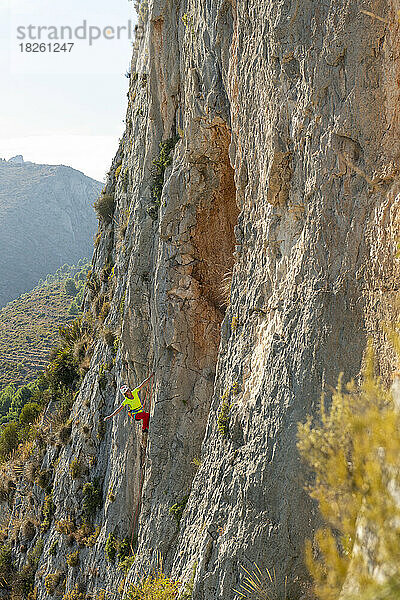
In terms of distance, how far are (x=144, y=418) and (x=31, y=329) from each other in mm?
56698

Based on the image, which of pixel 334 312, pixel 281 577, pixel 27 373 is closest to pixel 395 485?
pixel 334 312

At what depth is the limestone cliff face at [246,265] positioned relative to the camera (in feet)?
16.6

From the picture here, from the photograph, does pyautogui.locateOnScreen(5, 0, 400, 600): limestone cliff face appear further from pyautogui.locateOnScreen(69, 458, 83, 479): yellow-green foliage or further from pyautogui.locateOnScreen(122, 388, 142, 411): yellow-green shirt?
pyautogui.locateOnScreen(69, 458, 83, 479): yellow-green foliage

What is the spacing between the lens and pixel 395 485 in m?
2.48

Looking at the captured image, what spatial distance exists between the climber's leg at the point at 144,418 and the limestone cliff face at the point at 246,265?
1.62 ft

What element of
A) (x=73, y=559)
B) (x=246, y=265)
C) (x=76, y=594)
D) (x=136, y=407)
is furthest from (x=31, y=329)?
(x=246, y=265)

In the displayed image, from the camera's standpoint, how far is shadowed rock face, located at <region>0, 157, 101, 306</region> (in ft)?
438

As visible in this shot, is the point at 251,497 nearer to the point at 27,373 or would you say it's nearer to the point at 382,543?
the point at 382,543

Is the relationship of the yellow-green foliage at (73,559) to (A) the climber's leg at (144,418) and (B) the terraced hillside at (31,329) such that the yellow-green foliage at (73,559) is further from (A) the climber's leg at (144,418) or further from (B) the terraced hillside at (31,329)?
(B) the terraced hillside at (31,329)

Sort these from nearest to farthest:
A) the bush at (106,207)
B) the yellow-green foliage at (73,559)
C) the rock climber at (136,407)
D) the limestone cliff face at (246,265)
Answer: the limestone cliff face at (246,265)
the rock climber at (136,407)
the yellow-green foliage at (73,559)
the bush at (106,207)

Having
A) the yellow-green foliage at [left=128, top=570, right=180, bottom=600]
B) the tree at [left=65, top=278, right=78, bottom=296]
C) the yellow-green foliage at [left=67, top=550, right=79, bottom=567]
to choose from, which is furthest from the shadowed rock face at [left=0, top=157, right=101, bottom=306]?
A: the yellow-green foliage at [left=128, top=570, right=180, bottom=600]

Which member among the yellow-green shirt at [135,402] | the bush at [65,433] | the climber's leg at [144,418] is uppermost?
the yellow-green shirt at [135,402]

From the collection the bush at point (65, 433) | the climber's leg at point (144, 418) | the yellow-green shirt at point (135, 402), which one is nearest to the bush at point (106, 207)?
the bush at point (65, 433)

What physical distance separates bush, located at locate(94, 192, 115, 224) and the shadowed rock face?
10794 centimetres
